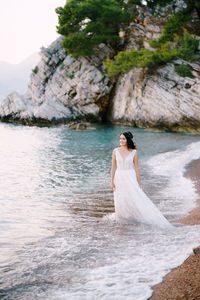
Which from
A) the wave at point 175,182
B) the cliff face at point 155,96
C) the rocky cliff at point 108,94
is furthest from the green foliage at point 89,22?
the wave at point 175,182

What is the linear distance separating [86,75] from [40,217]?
105 ft

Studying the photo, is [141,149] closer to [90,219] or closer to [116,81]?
[90,219]

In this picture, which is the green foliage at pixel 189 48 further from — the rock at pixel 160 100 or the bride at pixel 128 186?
the bride at pixel 128 186

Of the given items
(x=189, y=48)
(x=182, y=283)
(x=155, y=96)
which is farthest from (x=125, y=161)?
(x=189, y=48)

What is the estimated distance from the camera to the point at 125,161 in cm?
552

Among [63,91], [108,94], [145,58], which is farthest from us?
[63,91]

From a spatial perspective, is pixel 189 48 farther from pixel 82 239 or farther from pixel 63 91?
pixel 82 239

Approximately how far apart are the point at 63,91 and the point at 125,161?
3395cm

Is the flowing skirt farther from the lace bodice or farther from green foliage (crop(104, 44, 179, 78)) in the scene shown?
green foliage (crop(104, 44, 179, 78))

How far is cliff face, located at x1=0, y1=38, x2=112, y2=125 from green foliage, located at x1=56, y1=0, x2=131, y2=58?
88.8 inches

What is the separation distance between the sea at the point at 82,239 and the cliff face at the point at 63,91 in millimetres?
26648

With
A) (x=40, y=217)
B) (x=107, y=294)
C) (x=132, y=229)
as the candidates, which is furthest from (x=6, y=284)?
(x=40, y=217)

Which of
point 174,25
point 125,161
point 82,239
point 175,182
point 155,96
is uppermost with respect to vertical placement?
point 174,25

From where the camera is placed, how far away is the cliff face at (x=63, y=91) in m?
36.1
